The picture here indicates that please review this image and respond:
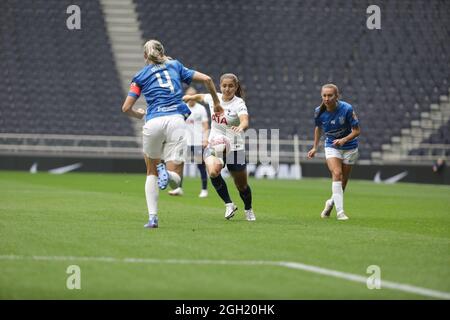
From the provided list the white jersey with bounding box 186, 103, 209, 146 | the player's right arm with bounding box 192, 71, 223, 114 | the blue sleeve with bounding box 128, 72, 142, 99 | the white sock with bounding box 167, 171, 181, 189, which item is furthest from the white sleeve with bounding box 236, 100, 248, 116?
the white jersey with bounding box 186, 103, 209, 146

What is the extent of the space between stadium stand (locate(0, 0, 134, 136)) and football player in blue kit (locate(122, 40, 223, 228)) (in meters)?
22.7

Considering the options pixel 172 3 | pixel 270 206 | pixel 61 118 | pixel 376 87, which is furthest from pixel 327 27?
pixel 270 206

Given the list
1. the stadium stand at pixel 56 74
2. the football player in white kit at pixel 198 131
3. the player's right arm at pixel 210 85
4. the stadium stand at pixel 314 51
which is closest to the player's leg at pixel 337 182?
the player's right arm at pixel 210 85

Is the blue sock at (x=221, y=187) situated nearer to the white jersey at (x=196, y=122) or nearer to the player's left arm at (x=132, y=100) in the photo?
the player's left arm at (x=132, y=100)

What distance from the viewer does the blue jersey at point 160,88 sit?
10695mm

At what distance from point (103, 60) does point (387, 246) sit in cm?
2740

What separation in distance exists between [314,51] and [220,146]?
967 inches

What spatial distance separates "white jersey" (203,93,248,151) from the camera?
1212 cm

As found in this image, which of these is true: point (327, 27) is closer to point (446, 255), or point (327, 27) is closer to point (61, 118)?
point (61, 118)

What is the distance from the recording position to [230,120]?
1213 cm

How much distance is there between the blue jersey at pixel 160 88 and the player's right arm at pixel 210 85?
0.40 ft

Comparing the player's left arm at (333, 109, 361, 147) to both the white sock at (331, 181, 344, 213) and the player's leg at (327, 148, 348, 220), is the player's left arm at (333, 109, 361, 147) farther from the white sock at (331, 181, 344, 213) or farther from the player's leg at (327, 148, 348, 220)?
the white sock at (331, 181, 344, 213)

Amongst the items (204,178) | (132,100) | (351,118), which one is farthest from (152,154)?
(204,178)

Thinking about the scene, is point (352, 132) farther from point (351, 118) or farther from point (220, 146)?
point (220, 146)
